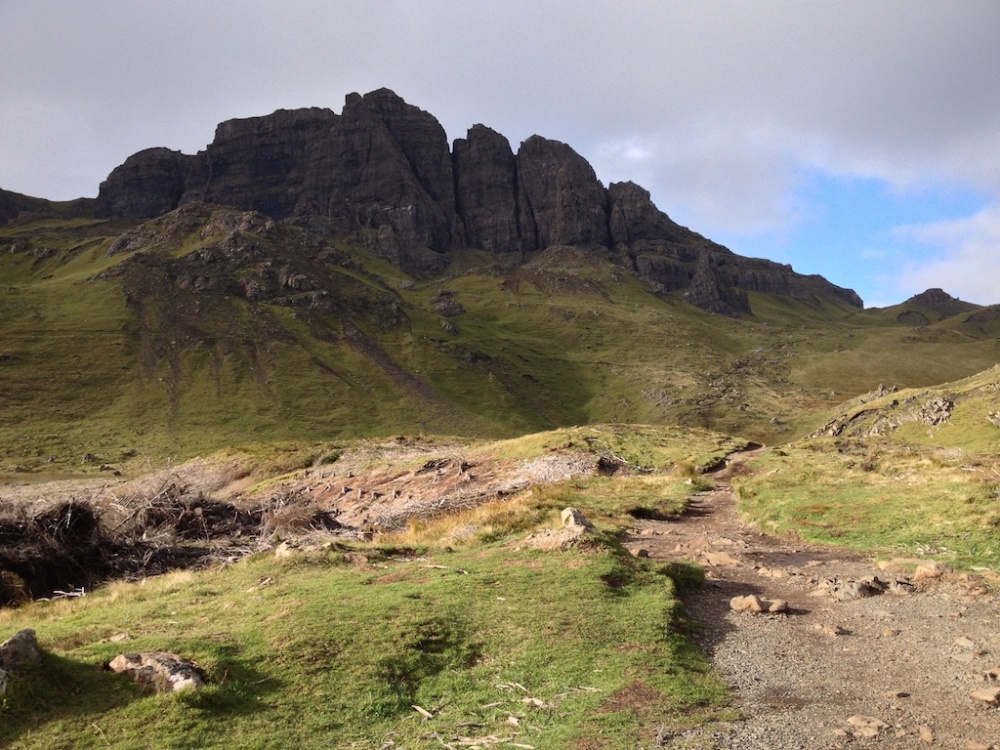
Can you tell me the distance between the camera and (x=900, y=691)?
1041 cm

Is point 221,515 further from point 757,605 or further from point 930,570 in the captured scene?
point 930,570

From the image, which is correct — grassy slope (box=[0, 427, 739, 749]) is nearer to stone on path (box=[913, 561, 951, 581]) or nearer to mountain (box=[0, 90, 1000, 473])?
stone on path (box=[913, 561, 951, 581])

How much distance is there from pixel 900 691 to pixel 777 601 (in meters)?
4.79

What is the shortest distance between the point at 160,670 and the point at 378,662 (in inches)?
132

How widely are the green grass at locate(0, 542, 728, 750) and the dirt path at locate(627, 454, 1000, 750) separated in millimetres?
858

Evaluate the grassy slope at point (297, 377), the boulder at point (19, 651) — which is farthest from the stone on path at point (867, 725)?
the grassy slope at point (297, 377)

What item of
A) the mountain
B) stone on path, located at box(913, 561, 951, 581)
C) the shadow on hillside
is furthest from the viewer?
the mountain

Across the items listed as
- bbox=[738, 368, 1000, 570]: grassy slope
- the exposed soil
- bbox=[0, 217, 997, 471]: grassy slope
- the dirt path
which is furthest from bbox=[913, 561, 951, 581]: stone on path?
bbox=[0, 217, 997, 471]: grassy slope

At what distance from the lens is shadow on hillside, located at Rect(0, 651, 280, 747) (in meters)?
8.50

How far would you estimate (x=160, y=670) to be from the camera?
32.5 feet

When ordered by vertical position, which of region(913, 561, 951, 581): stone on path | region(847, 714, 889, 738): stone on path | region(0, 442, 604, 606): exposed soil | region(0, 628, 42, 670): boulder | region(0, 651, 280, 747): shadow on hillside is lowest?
region(0, 442, 604, 606): exposed soil

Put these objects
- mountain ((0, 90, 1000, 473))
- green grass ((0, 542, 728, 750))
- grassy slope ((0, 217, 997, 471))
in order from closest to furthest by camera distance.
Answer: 1. green grass ((0, 542, 728, 750))
2. grassy slope ((0, 217, 997, 471))
3. mountain ((0, 90, 1000, 473))

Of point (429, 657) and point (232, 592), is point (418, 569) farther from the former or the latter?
point (429, 657)

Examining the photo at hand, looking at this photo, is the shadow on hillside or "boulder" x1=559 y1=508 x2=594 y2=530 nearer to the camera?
the shadow on hillside
